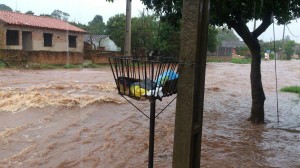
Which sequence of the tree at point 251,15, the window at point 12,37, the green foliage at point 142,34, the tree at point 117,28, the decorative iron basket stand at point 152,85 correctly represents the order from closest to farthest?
the decorative iron basket stand at point 152,85, the tree at point 251,15, the window at point 12,37, the green foliage at point 142,34, the tree at point 117,28

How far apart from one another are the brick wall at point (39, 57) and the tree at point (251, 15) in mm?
17170

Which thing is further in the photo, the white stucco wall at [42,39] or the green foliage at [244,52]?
the green foliage at [244,52]

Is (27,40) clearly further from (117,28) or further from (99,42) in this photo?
(117,28)

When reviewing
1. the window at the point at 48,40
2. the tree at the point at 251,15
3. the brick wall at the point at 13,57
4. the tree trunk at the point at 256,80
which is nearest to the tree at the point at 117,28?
the window at the point at 48,40

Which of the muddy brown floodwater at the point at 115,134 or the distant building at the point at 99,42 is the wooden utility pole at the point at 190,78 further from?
the distant building at the point at 99,42

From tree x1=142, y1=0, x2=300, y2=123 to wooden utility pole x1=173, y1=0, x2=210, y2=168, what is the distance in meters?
4.50

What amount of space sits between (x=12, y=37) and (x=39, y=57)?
653 centimetres

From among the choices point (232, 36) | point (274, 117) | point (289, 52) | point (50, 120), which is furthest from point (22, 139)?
point (232, 36)

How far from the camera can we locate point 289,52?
6862 cm

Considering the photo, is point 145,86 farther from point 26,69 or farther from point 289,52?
point 289,52

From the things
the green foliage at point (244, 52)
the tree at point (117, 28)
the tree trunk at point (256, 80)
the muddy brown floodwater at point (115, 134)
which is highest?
the tree at point (117, 28)

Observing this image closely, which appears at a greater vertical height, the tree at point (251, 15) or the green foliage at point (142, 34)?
the green foliage at point (142, 34)

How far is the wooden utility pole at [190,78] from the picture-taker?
7.66ft

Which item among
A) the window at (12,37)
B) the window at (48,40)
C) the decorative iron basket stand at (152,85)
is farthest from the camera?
the window at (48,40)
